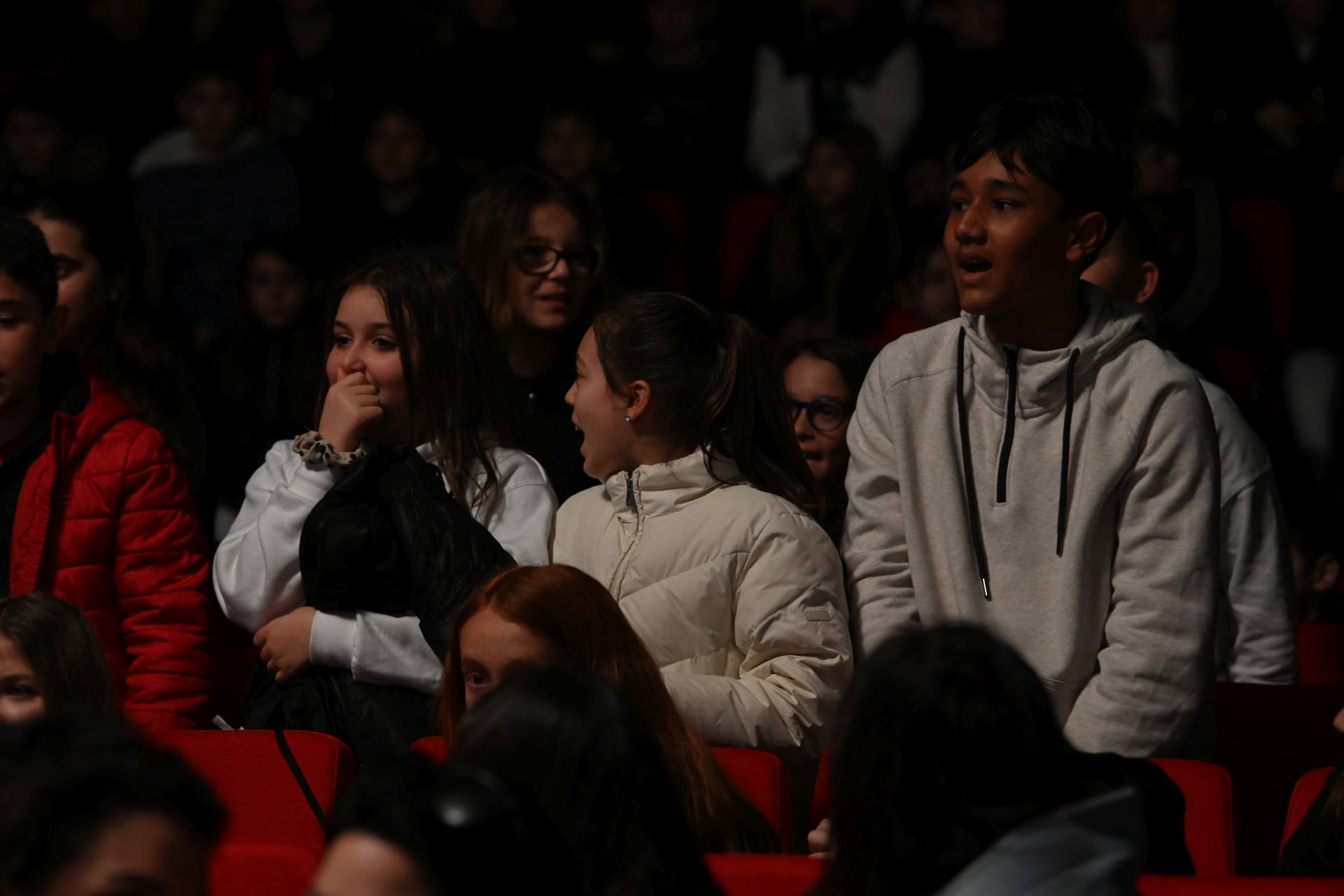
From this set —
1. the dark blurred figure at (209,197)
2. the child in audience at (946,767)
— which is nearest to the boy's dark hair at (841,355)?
the child in audience at (946,767)

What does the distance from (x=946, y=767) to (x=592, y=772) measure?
0.99 ft

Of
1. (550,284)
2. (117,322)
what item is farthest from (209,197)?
(550,284)

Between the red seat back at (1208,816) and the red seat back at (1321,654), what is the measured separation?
122 centimetres

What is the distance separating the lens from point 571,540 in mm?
2877

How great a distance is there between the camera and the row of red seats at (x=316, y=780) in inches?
90.5

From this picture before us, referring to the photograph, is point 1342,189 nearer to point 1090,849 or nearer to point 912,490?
point 912,490

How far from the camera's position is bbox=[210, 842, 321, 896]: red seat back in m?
1.97

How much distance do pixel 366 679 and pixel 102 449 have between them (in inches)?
26.0

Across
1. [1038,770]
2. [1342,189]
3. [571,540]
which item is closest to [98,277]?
[571,540]

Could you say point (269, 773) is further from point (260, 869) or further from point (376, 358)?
point (376, 358)

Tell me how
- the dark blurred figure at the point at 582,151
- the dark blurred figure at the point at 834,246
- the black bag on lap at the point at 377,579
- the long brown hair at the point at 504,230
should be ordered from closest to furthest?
1. the black bag on lap at the point at 377,579
2. the long brown hair at the point at 504,230
3. the dark blurred figure at the point at 834,246
4. the dark blurred figure at the point at 582,151

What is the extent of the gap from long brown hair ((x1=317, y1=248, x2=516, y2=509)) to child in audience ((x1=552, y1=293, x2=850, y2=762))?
0.62 ft

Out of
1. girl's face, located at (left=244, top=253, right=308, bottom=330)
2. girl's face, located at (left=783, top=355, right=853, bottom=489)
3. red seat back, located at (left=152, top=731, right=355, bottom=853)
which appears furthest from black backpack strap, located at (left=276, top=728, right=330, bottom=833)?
girl's face, located at (left=244, top=253, right=308, bottom=330)

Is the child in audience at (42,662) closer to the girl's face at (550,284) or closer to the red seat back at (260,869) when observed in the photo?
the red seat back at (260,869)
